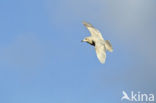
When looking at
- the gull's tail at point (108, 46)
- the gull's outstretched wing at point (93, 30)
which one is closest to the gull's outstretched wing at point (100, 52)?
the gull's tail at point (108, 46)

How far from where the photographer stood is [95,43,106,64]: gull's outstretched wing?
31.2 m

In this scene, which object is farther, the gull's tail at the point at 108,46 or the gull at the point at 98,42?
the gull's tail at the point at 108,46

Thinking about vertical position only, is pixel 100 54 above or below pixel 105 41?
below

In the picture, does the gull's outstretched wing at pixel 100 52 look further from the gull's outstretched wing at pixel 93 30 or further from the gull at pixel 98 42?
the gull's outstretched wing at pixel 93 30

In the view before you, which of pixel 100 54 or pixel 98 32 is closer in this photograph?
pixel 100 54

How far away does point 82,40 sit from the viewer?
36.2 metres

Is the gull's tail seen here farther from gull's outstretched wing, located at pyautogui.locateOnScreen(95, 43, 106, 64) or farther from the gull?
gull's outstretched wing, located at pyautogui.locateOnScreen(95, 43, 106, 64)

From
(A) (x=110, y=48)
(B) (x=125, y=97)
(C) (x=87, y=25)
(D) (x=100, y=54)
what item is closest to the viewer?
(D) (x=100, y=54)

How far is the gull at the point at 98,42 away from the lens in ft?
107

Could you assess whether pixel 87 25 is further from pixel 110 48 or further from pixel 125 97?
pixel 125 97

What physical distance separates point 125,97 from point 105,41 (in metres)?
9.80

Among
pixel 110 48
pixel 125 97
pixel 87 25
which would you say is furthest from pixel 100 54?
pixel 125 97

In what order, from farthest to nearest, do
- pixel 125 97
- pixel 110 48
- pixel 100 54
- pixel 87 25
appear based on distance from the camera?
pixel 125 97
pixel 87 25
pixel 110 48
pixel 100 54

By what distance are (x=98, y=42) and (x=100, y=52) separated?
238cm
